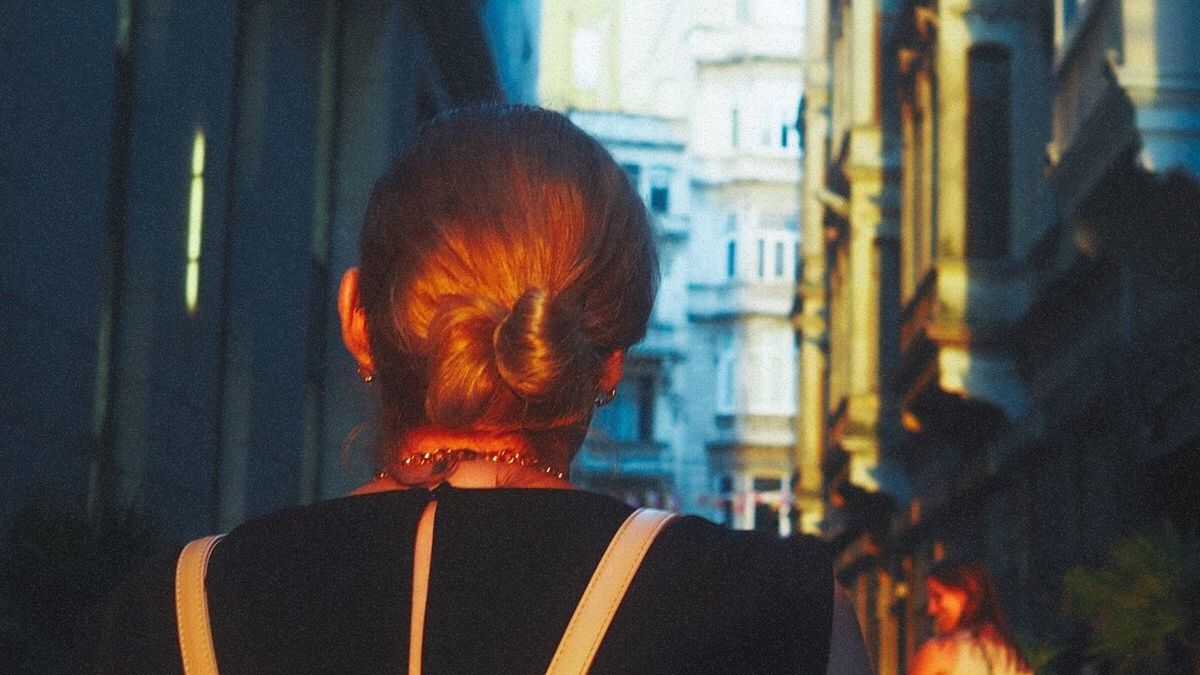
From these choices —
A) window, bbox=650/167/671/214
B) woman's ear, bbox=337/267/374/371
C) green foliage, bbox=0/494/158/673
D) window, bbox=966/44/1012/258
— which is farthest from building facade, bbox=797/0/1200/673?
window, bbox=650/167/671/214

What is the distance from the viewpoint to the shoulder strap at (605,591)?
6.42ft

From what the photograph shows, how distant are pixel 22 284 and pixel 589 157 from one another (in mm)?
7507

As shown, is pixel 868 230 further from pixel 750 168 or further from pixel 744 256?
pixel 750 168

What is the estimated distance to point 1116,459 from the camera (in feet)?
52.6

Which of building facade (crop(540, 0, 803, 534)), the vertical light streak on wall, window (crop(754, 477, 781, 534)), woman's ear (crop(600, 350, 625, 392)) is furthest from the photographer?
building facade (crop(540, 0, 803, 534))

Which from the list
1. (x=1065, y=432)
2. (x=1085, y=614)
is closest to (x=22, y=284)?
(x=1085, y=614)

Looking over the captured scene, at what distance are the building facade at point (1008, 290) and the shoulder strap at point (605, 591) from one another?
11.7m

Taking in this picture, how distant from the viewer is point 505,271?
2.08 meters

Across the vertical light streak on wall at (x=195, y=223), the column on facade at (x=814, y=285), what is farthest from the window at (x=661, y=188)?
the vertical light streak on wall at (x=195, y=223)

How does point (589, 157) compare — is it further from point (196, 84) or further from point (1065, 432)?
point (1065, 432)

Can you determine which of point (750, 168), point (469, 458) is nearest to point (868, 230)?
point (469, 458)

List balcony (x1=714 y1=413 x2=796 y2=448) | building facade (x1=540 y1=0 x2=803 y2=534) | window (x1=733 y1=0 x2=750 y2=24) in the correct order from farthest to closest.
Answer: window (x1=733 y1=0 x2=750 y2=24) → building facade (x1=540 y1=0 x2=803 y2=534) → balcony (x1=714 y1=413 x2=796 y2=448)

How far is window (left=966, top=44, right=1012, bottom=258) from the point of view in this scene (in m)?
22.3

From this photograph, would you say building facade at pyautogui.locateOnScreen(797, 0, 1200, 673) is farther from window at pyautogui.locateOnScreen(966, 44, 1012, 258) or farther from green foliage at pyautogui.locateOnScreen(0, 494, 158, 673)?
green foliage at pyautogui.locateOnScreen(0, 494, 158, 673)
